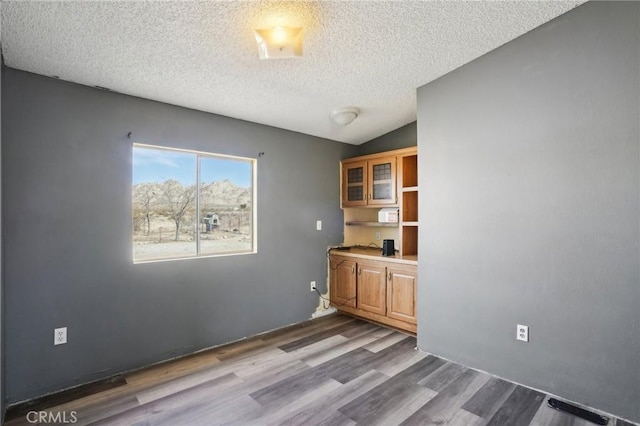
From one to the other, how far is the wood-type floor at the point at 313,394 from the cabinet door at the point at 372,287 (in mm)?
601

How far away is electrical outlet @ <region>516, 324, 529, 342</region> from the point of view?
233 cm

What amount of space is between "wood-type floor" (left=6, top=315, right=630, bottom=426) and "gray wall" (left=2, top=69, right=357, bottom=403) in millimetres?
265

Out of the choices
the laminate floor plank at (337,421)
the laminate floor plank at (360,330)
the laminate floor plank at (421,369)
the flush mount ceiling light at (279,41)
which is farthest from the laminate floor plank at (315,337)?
the flush mount ceiling light at (279,41)

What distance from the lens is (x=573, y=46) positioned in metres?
2.12

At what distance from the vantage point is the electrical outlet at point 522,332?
2333mm

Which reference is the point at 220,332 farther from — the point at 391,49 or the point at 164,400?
the point at 391,49

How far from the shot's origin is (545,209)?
225cm

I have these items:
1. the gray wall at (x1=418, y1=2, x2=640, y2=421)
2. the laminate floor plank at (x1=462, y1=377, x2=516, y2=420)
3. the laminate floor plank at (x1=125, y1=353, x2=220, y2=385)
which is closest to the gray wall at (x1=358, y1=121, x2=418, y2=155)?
the gray wall at (x1=418, y1=2, x2=640, y2=421)

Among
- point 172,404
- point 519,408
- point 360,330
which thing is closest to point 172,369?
point 172,404

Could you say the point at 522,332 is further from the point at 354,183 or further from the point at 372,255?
the point at 354,183

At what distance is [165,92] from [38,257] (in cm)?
158

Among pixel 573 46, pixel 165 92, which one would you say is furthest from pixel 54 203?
pixel 573 46

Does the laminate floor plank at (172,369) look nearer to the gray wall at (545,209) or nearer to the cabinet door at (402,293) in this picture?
the cabinet door at (402,293)

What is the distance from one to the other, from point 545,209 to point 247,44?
2424 mm
